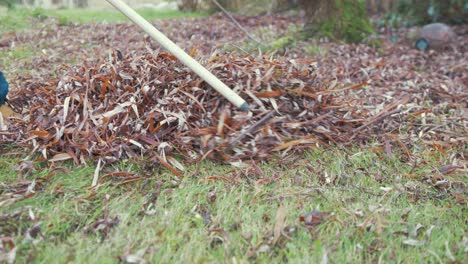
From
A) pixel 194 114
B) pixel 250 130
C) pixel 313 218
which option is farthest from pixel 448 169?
pixel 194 114

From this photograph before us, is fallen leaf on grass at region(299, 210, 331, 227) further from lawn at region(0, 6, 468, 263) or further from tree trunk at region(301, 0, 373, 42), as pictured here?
tree trunk at region(301, 0, 373, 42)

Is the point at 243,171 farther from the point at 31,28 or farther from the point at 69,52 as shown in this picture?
the point at 31,28

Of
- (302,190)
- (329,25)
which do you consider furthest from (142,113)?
(329,25)

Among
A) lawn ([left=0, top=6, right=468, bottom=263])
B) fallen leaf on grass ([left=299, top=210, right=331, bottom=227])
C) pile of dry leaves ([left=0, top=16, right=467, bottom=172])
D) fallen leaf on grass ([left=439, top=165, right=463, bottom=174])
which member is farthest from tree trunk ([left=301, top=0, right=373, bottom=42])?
fallen leaf on grass ([left=299, top=210, right=331, bottom=227])

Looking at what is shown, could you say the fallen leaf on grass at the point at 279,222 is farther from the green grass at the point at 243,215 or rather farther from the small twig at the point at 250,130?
the small twig at the point at 250,130

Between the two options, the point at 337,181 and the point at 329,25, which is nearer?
the point at 337,181

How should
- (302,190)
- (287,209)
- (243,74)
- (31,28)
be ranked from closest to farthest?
(287,209) < (302,190) < (243,74) < (31,28)

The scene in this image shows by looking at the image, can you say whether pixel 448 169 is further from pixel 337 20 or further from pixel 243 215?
pixel 337 20
